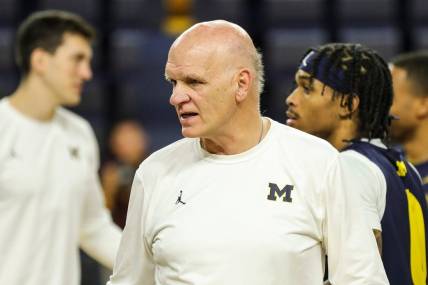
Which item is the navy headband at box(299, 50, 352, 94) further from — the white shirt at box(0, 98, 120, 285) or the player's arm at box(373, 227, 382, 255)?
the white shirt at box(0, 98, 120, 285)

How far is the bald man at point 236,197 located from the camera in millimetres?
2717

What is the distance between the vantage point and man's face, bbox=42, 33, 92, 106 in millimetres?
4789

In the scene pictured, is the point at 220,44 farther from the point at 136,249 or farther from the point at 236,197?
the point at 136,249

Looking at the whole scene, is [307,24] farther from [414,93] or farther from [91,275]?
[414,93]

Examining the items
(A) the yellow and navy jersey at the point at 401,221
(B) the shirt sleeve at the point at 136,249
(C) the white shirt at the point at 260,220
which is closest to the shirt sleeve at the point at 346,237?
(C) the white shirt at the point at 260,220

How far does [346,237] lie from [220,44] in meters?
0.70

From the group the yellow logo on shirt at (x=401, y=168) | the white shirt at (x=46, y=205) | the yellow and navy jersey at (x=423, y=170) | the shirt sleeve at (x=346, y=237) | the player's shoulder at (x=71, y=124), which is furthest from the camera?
the player's shoulder at (x=71, y=124)

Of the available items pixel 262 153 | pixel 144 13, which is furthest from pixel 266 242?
pixel 144 13

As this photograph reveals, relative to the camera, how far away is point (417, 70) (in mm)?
4102

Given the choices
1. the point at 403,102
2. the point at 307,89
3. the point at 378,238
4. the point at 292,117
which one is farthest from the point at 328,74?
the point at 403,102

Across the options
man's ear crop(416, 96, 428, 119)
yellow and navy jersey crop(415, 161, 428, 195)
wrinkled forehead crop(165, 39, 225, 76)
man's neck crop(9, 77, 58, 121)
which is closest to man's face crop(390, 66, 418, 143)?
man's ear crop(416, 96, 428, 119)

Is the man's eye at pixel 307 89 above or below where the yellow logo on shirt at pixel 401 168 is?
Answer: above

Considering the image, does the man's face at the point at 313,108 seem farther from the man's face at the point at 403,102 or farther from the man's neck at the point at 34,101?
the man's neck at the point at 34,101

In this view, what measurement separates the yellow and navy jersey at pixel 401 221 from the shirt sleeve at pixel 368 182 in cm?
3
